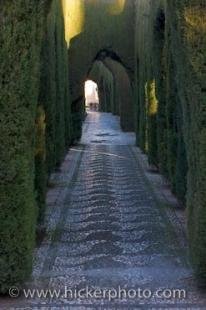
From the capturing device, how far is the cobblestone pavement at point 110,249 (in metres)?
5.23

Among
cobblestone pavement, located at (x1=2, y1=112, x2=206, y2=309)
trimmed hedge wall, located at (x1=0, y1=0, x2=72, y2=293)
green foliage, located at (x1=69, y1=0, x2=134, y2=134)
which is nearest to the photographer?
trimmed hedge wall, located at (x1=0, y1=0, x2=72, y2=293)

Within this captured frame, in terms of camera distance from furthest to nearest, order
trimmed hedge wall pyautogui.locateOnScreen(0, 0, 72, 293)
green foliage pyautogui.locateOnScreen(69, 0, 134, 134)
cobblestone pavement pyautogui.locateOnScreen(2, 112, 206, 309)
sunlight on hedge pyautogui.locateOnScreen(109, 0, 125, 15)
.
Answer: sunlight on hedge pyautogui.locateOnScreen(109, 0, 125, 15) < green foliage pyautogui.locateOnScreen(69, 0, 134, 134) < cobblestone pavement pyautogui.locateOnScreen(2, 112, 206, 309) < trimmed hedge wall pyautogui.locateOnScreen(0, 0, 72, 293)

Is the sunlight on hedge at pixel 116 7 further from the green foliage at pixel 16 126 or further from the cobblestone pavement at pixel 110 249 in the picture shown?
the green foliage at pixel 16 126

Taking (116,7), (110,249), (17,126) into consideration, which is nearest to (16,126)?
(17,126)

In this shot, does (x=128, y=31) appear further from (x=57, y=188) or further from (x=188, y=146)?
(x=188, y=146)

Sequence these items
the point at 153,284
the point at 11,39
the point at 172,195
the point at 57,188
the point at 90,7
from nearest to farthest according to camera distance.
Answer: the point at 11,39 < the point at 153,284 < the point at 172,195 < the point at 57,188 < the point at 90,7

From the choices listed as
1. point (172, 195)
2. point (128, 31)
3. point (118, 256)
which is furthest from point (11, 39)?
point (128, 31)

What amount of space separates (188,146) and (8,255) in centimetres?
194

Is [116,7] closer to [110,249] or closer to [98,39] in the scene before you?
[98,39]

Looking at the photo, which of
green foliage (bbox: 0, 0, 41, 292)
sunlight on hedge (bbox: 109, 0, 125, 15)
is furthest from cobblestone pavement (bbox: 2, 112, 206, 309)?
sunlight on hedge (bbox: 109, 0, 125, 15)

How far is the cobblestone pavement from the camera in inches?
206

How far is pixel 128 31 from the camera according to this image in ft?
71.7

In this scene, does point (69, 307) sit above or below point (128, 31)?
below

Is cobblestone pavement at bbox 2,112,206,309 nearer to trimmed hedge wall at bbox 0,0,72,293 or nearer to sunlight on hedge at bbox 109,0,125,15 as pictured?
trimmed hedge wall at bbox 0,0,72,293
